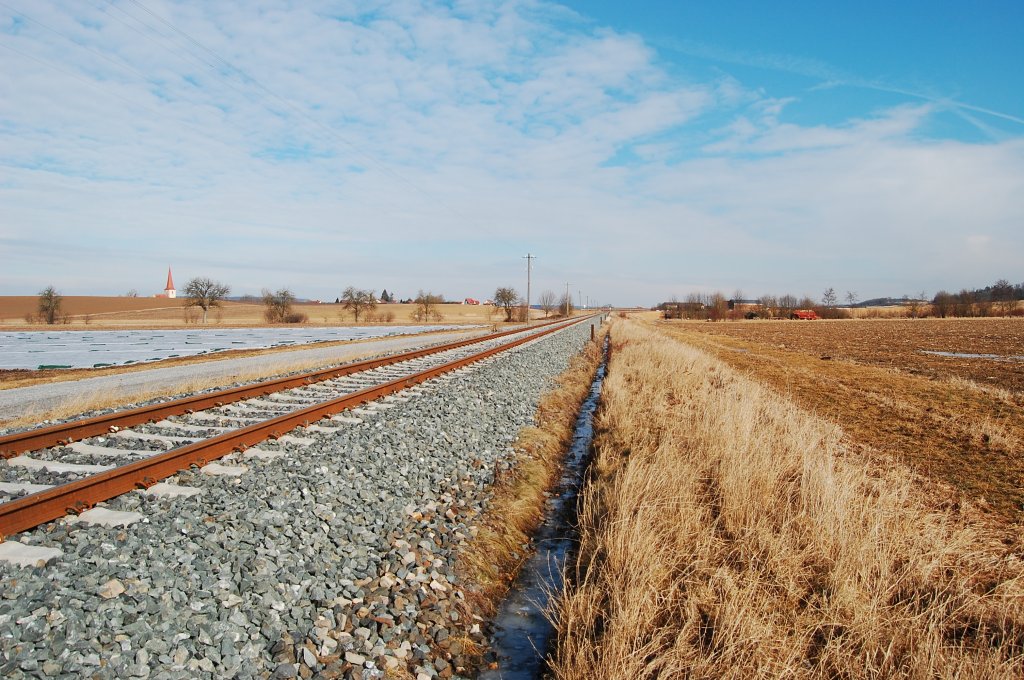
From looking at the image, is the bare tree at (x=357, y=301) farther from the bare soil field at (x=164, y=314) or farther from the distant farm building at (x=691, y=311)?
the distant farm building at (x=691, y=311)

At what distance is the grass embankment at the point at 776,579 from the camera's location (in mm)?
3396

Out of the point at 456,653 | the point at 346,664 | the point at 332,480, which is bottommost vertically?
the point at 456,653

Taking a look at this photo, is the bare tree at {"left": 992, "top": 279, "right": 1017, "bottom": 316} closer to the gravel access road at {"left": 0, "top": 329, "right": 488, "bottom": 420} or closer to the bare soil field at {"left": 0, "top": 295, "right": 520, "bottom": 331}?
the bare soil field at {"left": 0, "top": 295, "right": 520, "bottom": 331}

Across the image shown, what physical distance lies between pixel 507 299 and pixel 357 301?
20302 millimetres

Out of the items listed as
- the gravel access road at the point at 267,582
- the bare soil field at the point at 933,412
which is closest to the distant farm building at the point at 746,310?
the bare soil field at the point at 933,412

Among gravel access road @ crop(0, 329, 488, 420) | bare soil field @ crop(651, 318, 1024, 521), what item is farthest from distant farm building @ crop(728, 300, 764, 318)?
gravel access road @ crop(0, 329, 488, 420)

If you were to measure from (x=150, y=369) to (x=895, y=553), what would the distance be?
20.0 metres

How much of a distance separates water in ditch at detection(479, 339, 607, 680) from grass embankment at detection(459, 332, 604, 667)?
0.38 feet

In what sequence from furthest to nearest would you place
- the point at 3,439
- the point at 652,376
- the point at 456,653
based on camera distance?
the point at 652,376 < the point at 3,439 < the point at 456,653

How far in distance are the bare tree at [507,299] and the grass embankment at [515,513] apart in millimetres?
60058

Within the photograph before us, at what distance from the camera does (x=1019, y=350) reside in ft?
107

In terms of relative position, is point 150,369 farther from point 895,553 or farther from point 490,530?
point 895,553

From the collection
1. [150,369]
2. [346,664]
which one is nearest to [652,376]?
[346,664]

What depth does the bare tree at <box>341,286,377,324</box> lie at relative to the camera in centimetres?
7262
